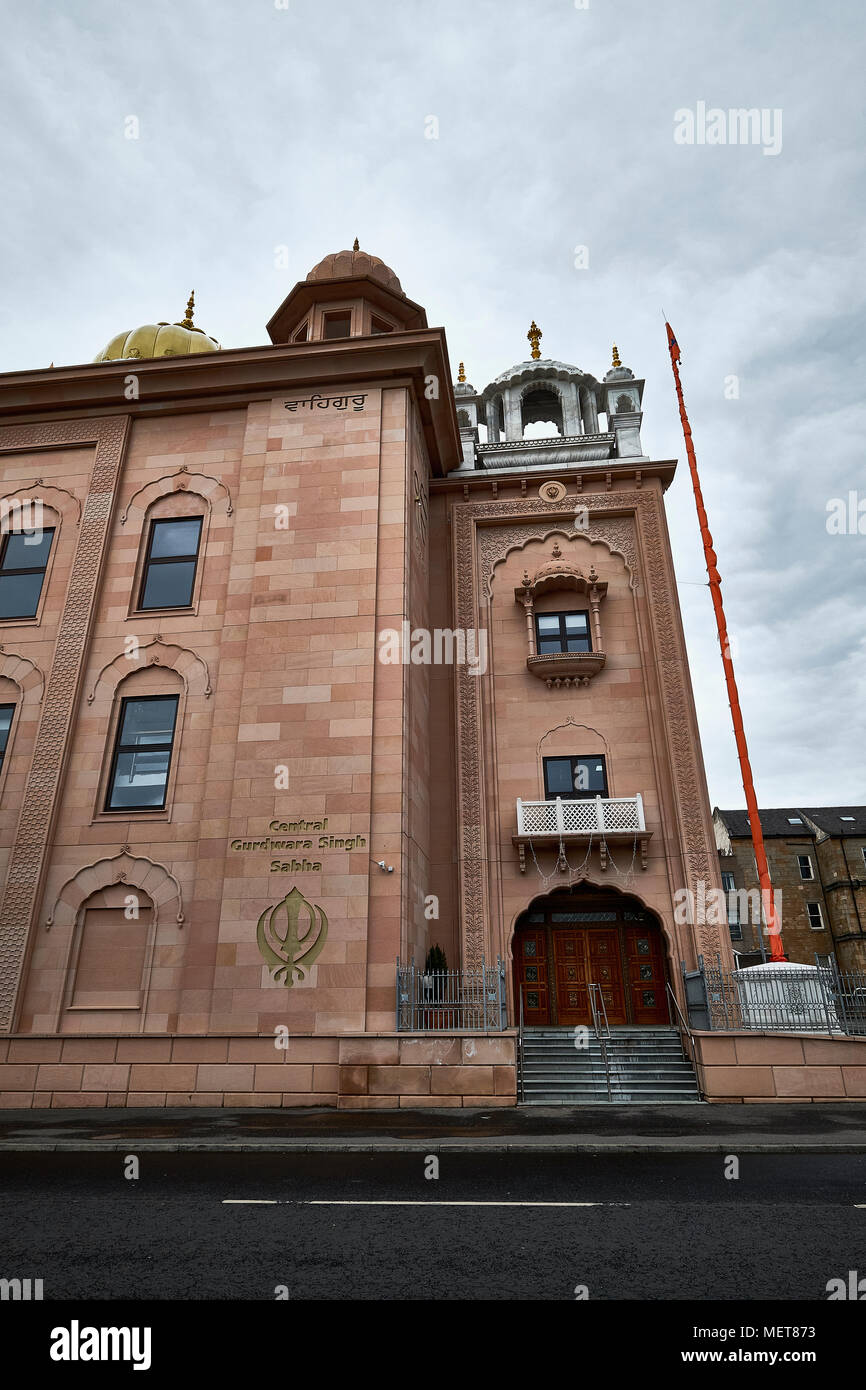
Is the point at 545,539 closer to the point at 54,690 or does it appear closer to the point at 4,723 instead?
the point at 54,690

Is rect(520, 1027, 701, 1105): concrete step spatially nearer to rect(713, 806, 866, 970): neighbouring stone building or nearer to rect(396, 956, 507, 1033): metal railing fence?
rect(396, 956, 507, 1033): metal railing fence

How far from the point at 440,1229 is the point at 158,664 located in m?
14.0

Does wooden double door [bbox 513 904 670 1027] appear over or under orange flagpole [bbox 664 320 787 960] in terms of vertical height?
under

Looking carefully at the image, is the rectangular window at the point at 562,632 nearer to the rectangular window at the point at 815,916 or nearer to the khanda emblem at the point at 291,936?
the khanda emblem at the point at 291,936

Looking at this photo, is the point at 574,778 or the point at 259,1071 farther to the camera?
the point at 574,778

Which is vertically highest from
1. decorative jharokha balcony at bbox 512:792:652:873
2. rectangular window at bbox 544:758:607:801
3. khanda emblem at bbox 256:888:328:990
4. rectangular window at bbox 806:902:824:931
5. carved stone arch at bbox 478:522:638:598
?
carved stone arch at bbox 478:522:638:598

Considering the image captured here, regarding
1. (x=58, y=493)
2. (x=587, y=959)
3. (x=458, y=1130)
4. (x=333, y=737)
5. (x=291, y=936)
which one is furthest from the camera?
(x=58, y=493)

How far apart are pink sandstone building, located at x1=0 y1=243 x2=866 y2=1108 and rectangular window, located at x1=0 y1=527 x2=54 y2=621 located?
9 centimetres

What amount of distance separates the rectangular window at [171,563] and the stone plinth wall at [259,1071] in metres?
9.42

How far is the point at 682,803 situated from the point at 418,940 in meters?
7.09

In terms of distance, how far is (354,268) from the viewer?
23.2m

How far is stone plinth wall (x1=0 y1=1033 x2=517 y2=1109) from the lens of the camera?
1234 cm

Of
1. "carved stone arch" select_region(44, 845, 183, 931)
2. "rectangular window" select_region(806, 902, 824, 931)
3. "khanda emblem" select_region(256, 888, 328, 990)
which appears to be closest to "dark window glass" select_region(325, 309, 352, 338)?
"carved stone arch" select_region(44, 845, 183, 931)

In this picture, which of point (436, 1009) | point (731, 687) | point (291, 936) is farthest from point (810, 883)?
point (291, 936)
